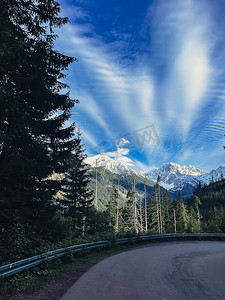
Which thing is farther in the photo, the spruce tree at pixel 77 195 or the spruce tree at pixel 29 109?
the spruce tree at pixel 77 195

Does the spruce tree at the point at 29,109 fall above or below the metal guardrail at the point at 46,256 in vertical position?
above

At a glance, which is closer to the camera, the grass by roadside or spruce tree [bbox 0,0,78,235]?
the grass by roadside

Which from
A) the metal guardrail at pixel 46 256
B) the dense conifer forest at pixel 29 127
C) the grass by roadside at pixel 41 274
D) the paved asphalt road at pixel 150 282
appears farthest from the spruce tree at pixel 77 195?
the paved asphalt road at pixel 150 282

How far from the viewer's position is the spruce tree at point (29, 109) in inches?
339

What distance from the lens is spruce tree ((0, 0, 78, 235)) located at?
861cm

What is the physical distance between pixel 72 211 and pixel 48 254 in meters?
17.6

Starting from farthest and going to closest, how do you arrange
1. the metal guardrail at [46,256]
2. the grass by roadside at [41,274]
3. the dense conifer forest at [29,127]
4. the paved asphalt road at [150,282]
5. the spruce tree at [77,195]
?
the spruce tree at [77,195] → the dense conifer forest at [29,127] → the metal guardrail at [46,256] → the grass by roadside at [41,274] → the paved asphalt road at [150,282]

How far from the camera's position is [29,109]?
8.95m

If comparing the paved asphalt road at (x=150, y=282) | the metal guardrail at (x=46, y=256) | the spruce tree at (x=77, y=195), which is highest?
the spruce tree at (x=77, y=195)

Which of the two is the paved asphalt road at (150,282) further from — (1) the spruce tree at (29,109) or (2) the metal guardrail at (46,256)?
(1) the spruce tree at (29,109)

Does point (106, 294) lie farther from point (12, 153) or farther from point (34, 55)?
point (34, 55)

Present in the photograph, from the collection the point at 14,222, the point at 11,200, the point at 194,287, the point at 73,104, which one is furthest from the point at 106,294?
the point at 73,104

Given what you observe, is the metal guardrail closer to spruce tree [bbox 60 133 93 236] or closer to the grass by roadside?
the grass by roadside

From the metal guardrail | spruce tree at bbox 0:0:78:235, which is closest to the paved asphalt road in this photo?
the metal guardrail
